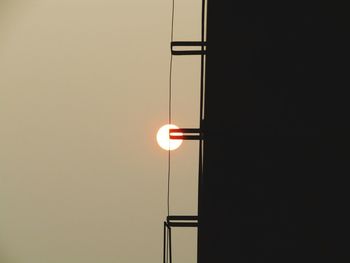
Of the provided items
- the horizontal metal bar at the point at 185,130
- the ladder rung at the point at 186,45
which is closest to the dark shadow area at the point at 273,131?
the horizontal metal bar at the point at 185,130

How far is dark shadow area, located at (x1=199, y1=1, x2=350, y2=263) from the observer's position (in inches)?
261

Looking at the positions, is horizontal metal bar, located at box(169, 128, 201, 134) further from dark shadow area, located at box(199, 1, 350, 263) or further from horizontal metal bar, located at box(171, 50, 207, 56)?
horizontal metal bar, located at box(171, 50, 207, 56)

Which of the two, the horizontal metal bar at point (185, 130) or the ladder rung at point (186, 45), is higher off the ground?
the ladder rung at point (186, 45)

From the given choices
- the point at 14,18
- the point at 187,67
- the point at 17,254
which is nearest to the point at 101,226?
the point at 17,254

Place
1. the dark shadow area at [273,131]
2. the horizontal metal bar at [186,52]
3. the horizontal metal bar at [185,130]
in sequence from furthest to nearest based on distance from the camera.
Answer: the horizontal metal bar at [186,52] < the horizontal metal bar at [185,130] < the dark shadow area at [273,131]

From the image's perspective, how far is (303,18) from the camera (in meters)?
6.75

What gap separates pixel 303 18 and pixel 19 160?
18.2 meters

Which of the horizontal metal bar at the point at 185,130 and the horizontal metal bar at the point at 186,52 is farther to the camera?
the horizontal metal bar at the point at 186,52

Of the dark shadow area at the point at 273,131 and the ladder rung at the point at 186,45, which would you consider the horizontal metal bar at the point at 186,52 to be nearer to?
the ladder rung at the point at 186,45

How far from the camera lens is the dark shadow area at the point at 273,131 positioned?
6.64 meters

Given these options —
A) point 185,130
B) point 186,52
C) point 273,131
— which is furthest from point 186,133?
point 273,131

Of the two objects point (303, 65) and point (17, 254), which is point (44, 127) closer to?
point (17, 254)

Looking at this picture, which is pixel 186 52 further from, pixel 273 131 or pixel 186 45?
pixel 273 131

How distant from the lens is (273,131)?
6762 mm
